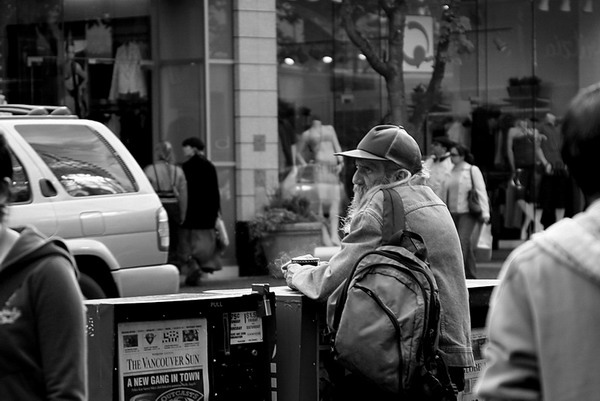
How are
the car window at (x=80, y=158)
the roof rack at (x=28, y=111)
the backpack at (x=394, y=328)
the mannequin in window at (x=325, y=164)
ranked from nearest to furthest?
the backpack at (x=394, y=328) < the car window at (x=80, y=158) < the roof rack at (x=28, y=111) < the mannequin in window at (x=325, y=164)

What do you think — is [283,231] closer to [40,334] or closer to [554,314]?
[40,334]

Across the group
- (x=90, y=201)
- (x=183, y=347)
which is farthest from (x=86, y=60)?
(x=183, y=347)

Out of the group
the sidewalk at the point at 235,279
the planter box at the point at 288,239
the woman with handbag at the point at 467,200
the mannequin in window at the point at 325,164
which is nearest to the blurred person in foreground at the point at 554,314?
the woman with handbag at the point at 467,200

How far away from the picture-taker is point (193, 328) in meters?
5.69

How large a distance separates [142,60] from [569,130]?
16.9m

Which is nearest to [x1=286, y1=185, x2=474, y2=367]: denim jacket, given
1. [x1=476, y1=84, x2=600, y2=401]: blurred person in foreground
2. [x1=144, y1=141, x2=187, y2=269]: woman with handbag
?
[x1=476, y1=84, x2=600, y2=401]: blurred person in foreground

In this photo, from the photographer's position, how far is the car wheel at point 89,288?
32.5 ft

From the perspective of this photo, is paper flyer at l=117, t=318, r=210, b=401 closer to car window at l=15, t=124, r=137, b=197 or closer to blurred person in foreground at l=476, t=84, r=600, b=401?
blurred person in foreground at l=476, t=84, r=600, b=401

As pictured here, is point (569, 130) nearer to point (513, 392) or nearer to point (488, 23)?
point (513, 392)

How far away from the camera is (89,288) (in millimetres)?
9969

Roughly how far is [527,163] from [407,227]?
17587 millimetres

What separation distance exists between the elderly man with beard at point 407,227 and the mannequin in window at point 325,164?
14.0 meters

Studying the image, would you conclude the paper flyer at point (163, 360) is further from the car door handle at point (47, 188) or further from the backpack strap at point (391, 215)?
the car door handle at point (47, 188)

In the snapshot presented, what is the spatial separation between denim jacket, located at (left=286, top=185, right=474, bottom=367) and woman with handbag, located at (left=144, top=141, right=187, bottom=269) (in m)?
10.8
